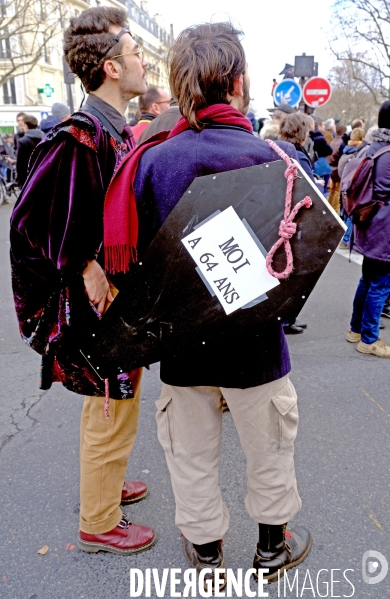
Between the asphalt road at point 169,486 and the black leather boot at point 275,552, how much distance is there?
39mm

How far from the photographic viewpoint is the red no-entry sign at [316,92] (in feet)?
35.1

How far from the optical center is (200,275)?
1.45m

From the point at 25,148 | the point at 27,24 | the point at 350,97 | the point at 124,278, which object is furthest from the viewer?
the point at 350,97

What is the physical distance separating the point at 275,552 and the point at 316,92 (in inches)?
420

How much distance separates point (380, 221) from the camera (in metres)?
3.81

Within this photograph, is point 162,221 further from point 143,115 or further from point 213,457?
point 143,115

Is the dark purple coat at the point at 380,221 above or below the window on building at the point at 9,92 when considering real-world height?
below

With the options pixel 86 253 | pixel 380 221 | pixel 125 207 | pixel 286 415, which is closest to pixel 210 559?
pixel 286 415

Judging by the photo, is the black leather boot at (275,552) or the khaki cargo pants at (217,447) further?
the black leather boot at (275,552)

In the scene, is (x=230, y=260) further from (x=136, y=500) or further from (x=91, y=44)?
(x=136, y=500)

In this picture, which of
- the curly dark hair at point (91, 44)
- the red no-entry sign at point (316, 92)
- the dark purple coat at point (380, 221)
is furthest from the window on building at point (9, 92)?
the curly dark hair at point (91, 44)

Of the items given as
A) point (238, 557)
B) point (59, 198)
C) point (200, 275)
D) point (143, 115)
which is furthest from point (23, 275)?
point (143, 115)

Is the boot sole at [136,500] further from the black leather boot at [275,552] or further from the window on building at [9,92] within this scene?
the window on building at [9,92]

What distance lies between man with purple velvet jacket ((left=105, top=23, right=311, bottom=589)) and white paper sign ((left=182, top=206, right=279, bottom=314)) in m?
0.11
